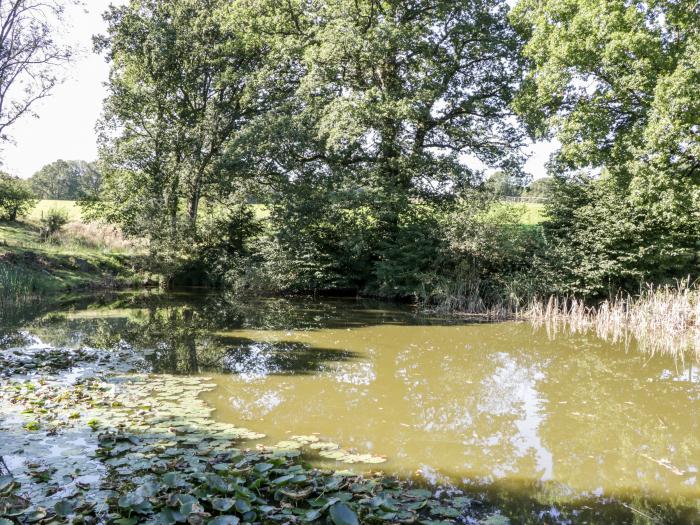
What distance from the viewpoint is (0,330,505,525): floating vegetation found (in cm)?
341

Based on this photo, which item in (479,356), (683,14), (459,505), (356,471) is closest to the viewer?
(459,505)

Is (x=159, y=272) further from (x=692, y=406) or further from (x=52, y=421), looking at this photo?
(x=692, y=406)

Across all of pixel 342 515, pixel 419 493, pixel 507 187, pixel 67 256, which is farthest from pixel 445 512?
pixel 67 256

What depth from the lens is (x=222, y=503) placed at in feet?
11.2

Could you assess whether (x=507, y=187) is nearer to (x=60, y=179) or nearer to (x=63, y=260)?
(x=63, y=260)

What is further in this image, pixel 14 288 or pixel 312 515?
pixel 14 288

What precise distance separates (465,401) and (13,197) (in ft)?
75.1

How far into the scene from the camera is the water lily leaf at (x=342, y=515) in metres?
3.26

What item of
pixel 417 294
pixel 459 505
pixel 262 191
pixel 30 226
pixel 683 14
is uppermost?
pixel 683 14

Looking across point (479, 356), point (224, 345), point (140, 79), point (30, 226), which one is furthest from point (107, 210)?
point (479, 356)

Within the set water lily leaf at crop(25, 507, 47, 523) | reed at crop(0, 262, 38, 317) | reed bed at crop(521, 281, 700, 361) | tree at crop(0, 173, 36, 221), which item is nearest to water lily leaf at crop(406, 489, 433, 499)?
water lily leaf at crop(25, 507, 47, 523)

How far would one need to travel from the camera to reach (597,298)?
54.7ft

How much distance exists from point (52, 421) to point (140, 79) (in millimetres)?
22807

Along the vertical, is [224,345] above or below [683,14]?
below
